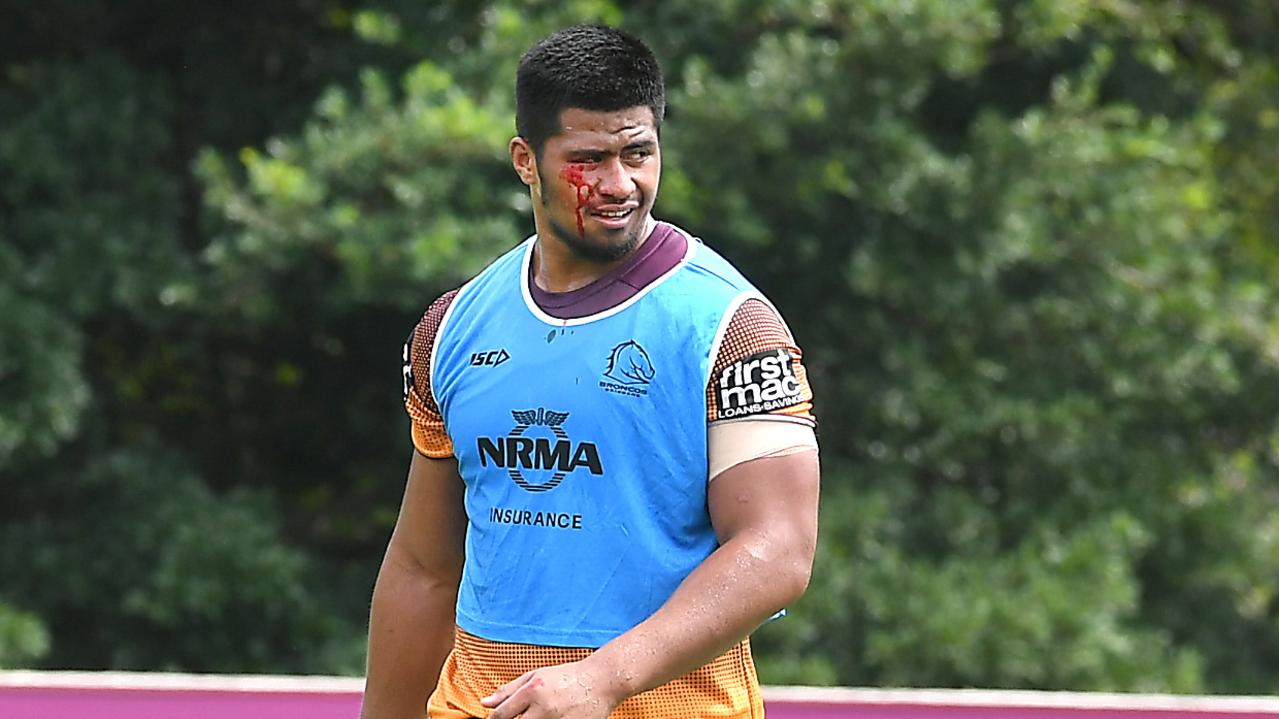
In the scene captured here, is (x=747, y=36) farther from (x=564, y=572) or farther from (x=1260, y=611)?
(x=564, y=572)

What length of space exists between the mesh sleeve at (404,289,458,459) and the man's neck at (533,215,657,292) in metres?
0.17

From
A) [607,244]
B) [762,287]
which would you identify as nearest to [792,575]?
[607,244]

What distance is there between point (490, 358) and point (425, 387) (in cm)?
19

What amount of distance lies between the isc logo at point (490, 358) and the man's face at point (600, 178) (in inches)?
5.9

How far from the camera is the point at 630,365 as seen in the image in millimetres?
2109

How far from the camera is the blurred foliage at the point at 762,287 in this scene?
6727 mm

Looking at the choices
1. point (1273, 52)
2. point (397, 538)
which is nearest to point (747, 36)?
point (1273, 52)

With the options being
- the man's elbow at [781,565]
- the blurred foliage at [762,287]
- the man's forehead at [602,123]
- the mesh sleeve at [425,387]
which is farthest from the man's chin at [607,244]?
the blurred foliage at [762,287]

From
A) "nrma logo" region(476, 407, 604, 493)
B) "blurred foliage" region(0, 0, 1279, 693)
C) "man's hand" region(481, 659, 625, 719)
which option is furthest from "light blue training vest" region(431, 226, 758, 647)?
"blurred foliage" region(0, 0, 1279, 693)

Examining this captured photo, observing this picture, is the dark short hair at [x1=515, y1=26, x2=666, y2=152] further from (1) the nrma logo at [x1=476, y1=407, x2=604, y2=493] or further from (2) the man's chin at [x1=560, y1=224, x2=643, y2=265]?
(1) the nrma logo at [x1=476, y1=407, x2=604, y2=493]

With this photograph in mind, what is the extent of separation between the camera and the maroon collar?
217 cm

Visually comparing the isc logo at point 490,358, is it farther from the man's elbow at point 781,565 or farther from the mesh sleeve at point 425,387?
the man's elbow at point 781,565

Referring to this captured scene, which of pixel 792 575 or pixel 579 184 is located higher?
pixel 579 184

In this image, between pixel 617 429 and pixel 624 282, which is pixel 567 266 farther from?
pixel 617 429
